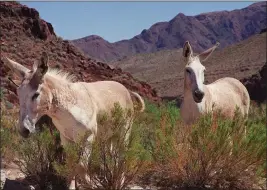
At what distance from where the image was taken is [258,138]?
6.39m

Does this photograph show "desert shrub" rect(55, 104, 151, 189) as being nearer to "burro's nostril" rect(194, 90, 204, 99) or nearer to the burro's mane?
the burro's mane

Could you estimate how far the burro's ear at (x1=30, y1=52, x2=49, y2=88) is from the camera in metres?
5.46

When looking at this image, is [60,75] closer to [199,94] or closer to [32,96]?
[32,96]

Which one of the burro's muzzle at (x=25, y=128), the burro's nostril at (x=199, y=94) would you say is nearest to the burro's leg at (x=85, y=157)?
the burro's muzzle at (x=25, y=128)

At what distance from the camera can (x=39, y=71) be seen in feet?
18.1

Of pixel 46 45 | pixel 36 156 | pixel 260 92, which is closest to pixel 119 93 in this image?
pixel 36 156

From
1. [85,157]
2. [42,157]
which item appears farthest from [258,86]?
[85,157]

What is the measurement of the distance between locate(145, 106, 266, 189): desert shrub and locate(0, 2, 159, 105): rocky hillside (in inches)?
727

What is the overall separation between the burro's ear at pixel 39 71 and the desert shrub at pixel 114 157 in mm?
1025

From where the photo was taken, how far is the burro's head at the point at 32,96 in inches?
207

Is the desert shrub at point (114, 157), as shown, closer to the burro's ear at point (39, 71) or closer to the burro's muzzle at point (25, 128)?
the burro's muzzle at point (25, 128)

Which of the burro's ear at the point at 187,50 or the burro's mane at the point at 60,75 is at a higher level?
the burro's ear at the point at 187,50

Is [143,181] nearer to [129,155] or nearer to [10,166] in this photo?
[129,155]

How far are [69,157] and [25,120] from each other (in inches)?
30.0
